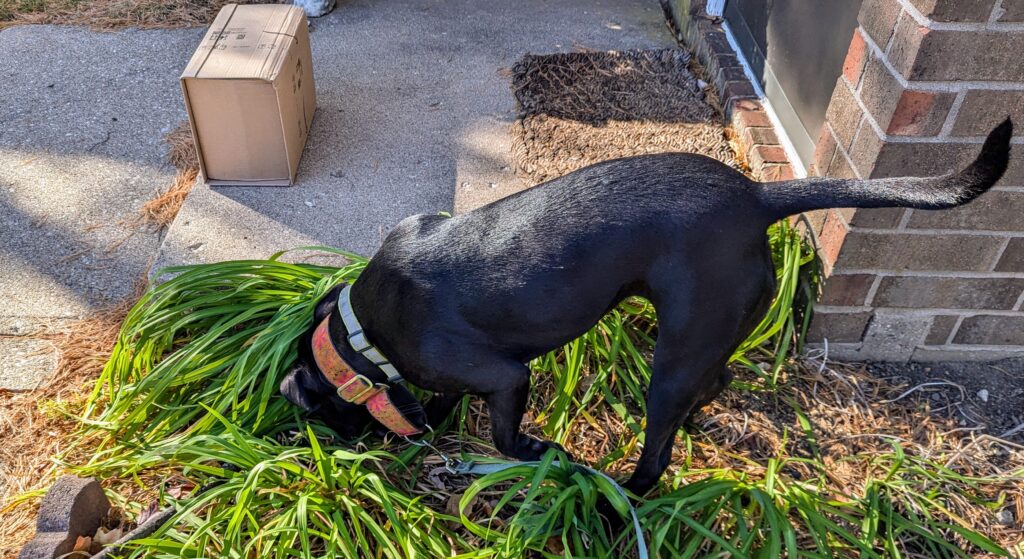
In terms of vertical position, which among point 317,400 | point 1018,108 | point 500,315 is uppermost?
point 1018,108

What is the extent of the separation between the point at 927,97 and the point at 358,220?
86.6 inches

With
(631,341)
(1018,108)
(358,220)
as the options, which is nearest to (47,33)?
(358,220)

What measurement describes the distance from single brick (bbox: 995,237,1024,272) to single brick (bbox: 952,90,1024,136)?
449mm

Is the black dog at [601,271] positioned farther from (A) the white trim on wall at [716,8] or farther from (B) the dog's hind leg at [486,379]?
(A) the white trim on wall at [716,8]

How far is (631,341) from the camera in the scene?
2621 millimetres

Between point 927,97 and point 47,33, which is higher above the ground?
point 927,97

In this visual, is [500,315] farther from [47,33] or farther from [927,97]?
[47,33]

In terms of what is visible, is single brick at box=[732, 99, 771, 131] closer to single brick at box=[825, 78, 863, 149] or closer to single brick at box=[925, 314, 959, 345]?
single brick at box=[825, 78, 863, 149]

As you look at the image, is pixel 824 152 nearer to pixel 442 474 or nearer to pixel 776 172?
pixel 776 172

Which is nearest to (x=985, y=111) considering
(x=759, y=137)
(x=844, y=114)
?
(x=844, y=114)

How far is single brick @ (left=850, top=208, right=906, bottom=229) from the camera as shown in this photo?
7.36 ft

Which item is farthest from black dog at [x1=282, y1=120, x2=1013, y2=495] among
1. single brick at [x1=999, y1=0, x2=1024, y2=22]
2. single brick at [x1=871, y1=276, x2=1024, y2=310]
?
single brick at [x1=871, y1=276, x2=1024, y2=310]

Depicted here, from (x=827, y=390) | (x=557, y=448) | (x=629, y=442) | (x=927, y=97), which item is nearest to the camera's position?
(x=927, y=97)

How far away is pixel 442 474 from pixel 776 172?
1850 mm
